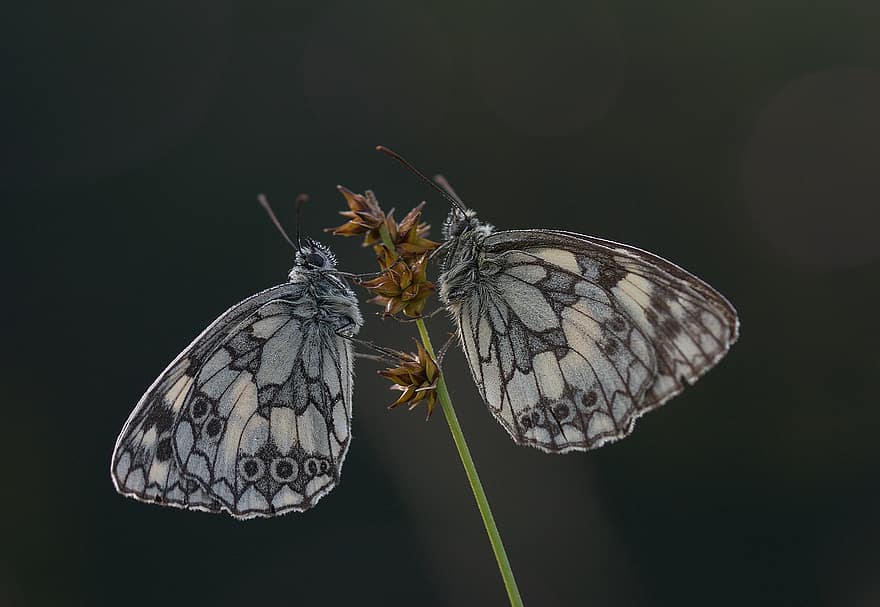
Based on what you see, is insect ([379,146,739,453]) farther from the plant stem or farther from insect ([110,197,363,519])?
the plant stem

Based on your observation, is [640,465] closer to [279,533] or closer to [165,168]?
[279,533]

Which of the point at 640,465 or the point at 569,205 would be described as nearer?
the point at 640,465

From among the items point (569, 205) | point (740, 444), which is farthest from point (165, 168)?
point (740, 444)

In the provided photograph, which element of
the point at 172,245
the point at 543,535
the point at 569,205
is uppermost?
the point at 172,245

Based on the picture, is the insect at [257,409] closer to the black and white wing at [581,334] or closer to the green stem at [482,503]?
the black and white wing at [581,334]

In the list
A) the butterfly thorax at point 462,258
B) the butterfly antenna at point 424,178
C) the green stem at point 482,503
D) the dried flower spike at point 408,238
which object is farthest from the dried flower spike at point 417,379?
the butterfly thorax at point 462,258

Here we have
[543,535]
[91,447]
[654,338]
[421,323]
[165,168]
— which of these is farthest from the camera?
[165,168]
